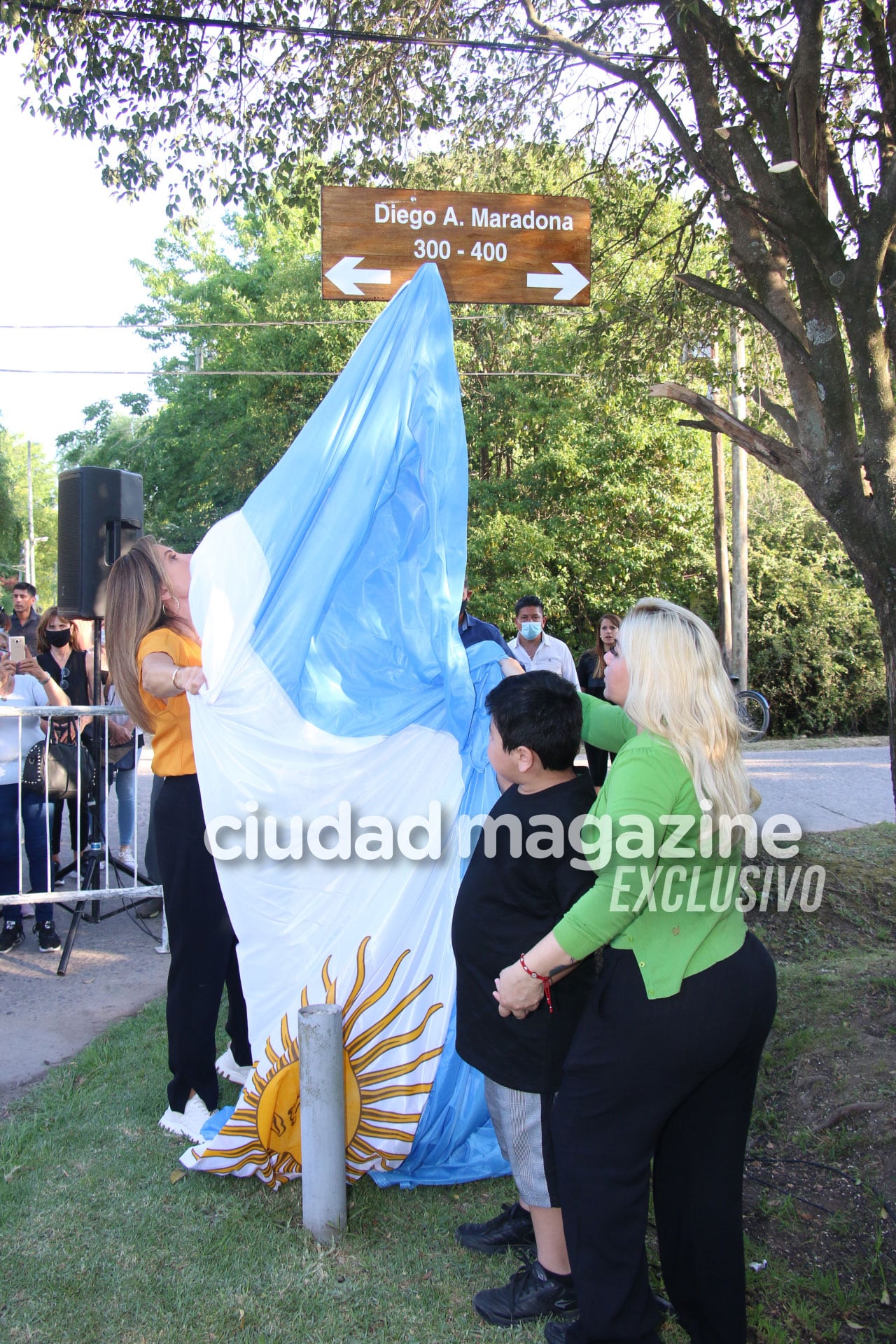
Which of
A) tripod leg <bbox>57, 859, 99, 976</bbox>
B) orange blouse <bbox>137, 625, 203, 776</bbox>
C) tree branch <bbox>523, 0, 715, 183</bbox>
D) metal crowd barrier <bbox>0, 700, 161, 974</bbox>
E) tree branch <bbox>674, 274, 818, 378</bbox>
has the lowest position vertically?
tripod leg <bbox>57, 859, 99, 976</bbox>

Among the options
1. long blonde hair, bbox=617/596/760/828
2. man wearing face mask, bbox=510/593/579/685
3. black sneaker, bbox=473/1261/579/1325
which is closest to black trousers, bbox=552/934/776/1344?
black sneaker, bbox=473/1261/579/1325

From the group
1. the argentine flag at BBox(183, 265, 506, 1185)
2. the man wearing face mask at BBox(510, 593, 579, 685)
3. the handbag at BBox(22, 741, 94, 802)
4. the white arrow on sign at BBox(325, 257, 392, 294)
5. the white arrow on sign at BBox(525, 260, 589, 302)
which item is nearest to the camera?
the argentine flag at BBox(183, 265, 506, 1185)

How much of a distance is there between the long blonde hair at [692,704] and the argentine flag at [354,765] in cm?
93

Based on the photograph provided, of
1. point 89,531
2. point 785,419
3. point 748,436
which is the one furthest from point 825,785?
point 89,531

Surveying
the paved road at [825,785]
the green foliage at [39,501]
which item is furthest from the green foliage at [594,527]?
the green foliage at [39,501]

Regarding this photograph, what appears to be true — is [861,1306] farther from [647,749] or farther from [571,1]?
[571,1]

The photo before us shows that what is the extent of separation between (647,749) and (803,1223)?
1.80 meters

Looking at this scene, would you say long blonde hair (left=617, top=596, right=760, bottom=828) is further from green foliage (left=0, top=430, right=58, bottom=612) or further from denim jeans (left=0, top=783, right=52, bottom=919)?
green foliage (left=0, top=430, right=58, bottom=612)

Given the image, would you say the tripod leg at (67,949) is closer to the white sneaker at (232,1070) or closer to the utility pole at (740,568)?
the white sneaker at (232,1070)

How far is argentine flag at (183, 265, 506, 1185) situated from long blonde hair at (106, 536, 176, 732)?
26 cm

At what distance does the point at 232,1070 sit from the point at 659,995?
7.55ft

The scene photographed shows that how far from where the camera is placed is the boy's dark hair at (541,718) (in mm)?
2369

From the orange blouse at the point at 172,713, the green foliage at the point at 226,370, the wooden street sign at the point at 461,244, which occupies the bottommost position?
the orange blouse at the point at 172,713

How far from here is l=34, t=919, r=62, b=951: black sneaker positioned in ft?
18.6
